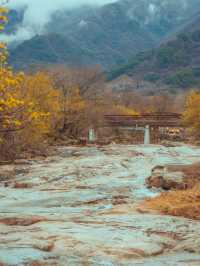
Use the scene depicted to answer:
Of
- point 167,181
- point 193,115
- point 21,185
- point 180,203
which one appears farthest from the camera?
point 193,115

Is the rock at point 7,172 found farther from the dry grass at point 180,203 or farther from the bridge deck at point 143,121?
the bridge deck at point 143,121

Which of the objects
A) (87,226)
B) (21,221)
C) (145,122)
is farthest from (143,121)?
(87,226)

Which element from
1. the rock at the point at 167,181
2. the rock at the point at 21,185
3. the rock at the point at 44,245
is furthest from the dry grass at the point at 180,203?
the rock at the point at 21,185

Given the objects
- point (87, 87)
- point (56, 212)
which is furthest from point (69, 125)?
point (56, 212)

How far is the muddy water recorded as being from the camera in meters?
12.5

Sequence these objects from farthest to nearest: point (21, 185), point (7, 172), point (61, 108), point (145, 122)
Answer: point (145, 122)
point (61, 108)
point (7, 172)
point (21, 185)

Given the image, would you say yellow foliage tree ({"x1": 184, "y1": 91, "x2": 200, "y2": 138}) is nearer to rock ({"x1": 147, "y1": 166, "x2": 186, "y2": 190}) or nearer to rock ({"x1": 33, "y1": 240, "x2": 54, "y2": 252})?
rock ({"x1": 147, "y1": 166, "x2": 186, "y2": 190})

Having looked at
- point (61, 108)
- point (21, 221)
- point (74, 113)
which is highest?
point (61, 108)

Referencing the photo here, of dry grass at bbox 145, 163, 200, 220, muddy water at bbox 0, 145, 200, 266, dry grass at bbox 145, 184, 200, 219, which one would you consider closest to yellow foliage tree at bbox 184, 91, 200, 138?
muddy water at bbox 0, 145, 200, 266

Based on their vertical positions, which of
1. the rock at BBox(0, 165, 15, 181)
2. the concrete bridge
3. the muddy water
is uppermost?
the concrete bridge

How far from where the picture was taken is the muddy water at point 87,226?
41.0 ft

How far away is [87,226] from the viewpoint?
16031mm

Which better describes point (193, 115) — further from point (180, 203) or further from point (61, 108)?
point (180, 203)

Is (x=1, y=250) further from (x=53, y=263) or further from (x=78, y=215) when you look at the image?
(x=78, y=215)
